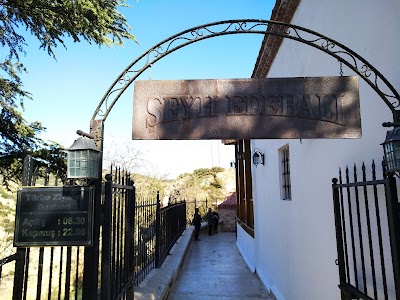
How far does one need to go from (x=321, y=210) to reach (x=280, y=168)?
2465mm

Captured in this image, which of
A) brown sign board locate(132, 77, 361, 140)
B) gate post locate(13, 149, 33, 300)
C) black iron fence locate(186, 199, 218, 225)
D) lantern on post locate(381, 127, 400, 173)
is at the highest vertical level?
brown sign board locate(132, 77, 361, 140)

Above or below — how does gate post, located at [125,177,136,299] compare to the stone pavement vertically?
above

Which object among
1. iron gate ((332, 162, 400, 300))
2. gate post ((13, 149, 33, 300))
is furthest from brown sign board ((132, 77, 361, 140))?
gate post ((13, 149, 33, 300))

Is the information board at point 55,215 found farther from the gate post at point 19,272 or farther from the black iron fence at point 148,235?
the black iron fence at point 148,235

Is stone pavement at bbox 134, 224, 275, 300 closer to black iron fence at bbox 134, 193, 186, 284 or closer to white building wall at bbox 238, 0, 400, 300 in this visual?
black iron fence at bbox 134, 193, 186, 284

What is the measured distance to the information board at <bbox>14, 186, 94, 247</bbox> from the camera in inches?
99.7

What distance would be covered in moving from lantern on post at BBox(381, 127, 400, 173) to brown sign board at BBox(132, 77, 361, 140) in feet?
1.94

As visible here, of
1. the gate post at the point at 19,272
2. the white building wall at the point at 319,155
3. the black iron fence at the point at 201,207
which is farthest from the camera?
the black iron fence at the point at 201,207

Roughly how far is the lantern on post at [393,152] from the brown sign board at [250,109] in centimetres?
59

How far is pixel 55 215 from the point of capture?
2.58 meters

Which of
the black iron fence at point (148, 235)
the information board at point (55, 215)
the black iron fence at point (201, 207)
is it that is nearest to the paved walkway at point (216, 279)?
the black iron fence at point (148, 235)

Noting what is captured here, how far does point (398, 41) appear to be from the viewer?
7.75ft

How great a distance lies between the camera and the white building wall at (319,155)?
268 cm

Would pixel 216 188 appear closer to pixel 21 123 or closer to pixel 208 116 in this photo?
pixel 21 123
